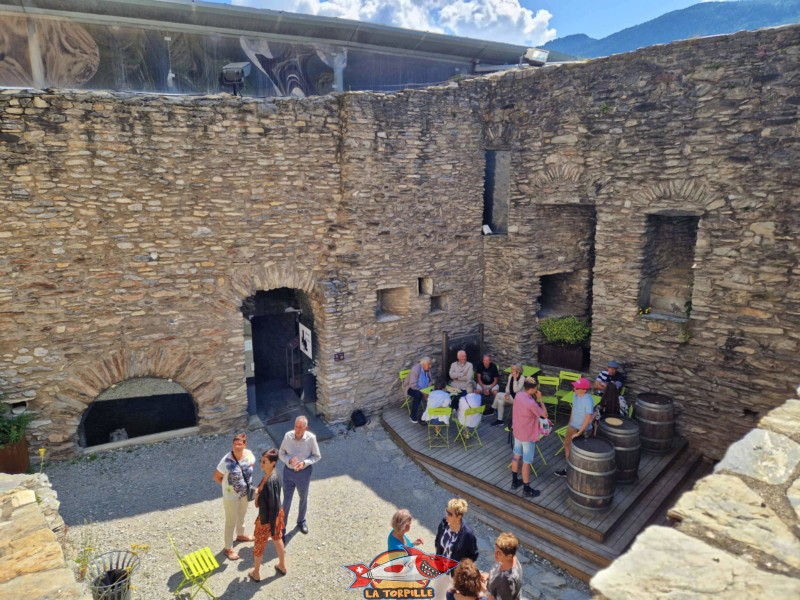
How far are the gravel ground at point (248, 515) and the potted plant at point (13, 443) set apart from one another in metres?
0.46

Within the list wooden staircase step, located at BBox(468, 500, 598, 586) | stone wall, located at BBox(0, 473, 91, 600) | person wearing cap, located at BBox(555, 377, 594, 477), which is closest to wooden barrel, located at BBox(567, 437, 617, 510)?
person wearing cap, located at BBox(555, 377, 594, 477)

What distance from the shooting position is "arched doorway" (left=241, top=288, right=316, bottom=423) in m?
10.3

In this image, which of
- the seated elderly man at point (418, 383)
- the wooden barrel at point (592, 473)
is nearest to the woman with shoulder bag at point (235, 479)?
the seated elderly man at point (418, 383)

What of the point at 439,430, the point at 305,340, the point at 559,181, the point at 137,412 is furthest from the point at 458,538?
the point at 137,412

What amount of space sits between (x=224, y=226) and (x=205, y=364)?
2.30 meters

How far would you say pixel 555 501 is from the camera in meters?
7.28

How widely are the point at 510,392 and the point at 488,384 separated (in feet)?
2.64

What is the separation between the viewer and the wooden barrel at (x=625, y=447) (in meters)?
7.45

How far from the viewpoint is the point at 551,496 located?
7.40m

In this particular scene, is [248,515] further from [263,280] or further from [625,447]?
[625,447]

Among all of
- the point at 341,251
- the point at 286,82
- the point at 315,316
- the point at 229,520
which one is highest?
the point at 286,82

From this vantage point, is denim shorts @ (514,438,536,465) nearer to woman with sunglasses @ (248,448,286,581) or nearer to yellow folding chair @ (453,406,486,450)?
yellow folding chair @ (453,406,486,450)

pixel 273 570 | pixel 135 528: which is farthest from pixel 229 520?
pixel 135 528

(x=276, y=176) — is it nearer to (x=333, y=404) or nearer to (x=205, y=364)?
(x=205, y=364)
